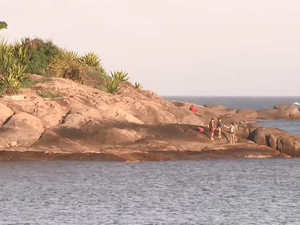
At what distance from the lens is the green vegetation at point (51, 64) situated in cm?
5266

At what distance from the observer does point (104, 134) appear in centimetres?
4397

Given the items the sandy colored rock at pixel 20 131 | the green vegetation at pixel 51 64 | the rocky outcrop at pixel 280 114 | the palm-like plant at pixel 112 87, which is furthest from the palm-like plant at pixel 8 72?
the rocky outcrop at pixel 280 114

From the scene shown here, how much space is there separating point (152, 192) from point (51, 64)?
1102 inches

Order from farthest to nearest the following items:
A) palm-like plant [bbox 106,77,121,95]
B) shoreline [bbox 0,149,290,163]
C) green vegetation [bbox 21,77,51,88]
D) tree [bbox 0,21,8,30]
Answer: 1. palm-like plant [bbox 106,77,121,95]
2. tree [bbox 0,21,8,30]
3. green vegetation [bbox 21,77,51,88]
4. shoreline [bbox 0,149,290,163]

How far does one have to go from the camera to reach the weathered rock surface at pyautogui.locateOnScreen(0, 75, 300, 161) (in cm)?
4247

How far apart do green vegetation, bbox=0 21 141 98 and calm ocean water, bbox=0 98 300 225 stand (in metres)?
14.3

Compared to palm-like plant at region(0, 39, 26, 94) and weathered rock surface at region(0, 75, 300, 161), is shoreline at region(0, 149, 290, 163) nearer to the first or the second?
weathered rock surface at region(0, 75, 300, 161)

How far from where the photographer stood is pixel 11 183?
34.8 meters

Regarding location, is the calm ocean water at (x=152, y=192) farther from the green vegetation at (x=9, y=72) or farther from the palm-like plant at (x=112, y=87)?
the palm-like plant at (x=112, y=87)

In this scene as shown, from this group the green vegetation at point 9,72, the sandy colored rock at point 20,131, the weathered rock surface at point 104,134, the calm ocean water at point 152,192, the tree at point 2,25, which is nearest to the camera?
the calm ocean water at point 152,192

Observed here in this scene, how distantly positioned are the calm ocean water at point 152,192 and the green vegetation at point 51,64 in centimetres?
1429

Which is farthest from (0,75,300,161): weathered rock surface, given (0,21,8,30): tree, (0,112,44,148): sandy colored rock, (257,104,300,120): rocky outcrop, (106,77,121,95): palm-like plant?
(257,104,300,120): rocky outcrop

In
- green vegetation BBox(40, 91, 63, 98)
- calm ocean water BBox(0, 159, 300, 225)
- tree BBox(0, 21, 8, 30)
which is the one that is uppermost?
tree BBox(0, 21, 8, 30)

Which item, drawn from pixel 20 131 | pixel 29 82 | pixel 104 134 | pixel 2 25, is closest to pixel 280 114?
pixel 29 82
